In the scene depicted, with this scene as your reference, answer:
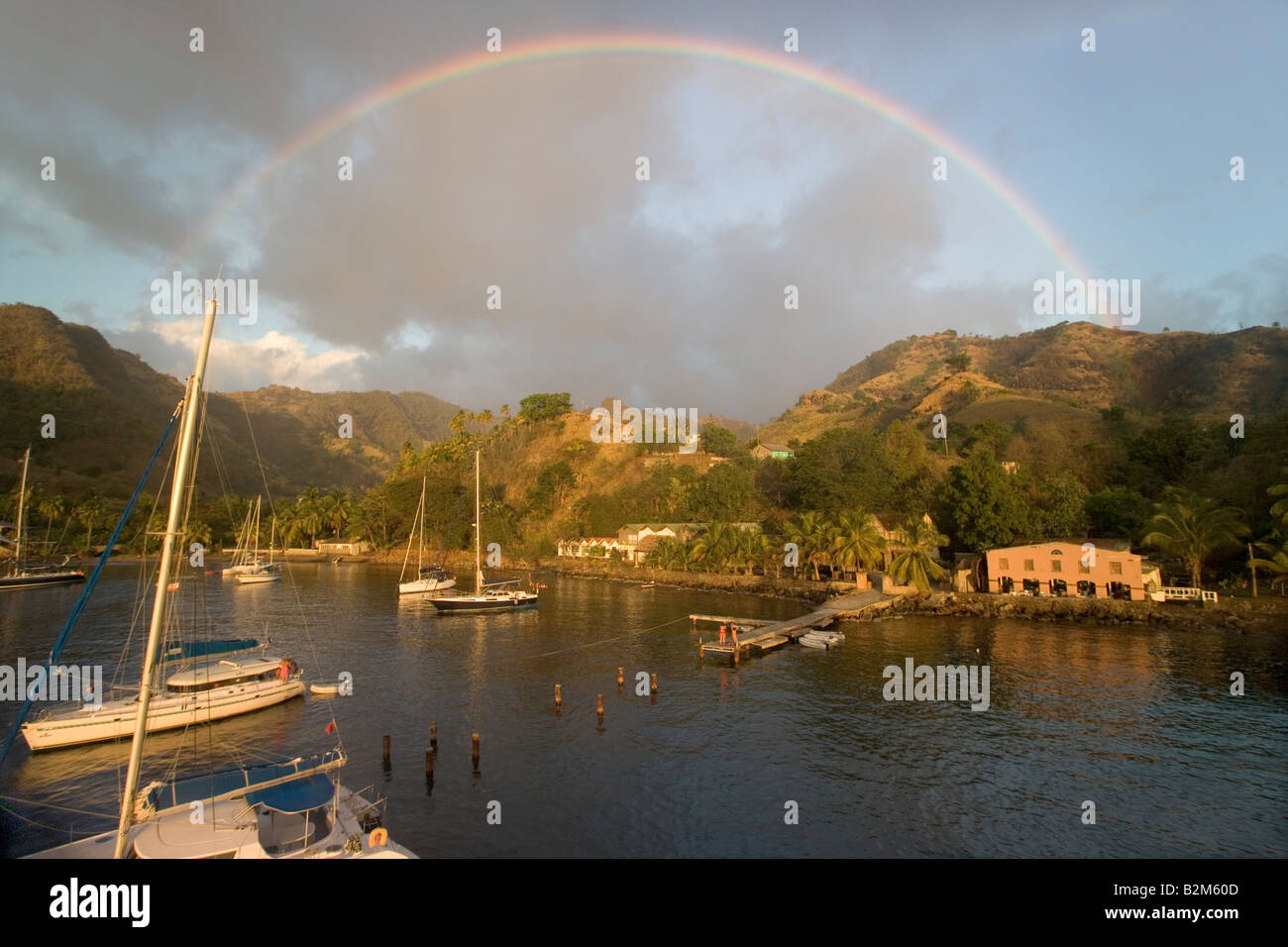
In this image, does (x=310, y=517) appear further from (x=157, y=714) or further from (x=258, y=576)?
(x=157, y=714)

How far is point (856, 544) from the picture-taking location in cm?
7119

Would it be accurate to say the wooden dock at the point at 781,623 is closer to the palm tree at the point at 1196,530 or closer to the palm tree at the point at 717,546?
the palm tree at the point at 717,546

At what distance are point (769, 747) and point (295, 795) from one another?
19.0 m

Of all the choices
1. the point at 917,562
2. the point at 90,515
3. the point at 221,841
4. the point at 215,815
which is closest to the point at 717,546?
the point at 917,562

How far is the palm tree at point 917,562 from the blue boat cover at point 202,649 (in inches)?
2182

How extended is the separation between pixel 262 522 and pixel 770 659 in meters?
132

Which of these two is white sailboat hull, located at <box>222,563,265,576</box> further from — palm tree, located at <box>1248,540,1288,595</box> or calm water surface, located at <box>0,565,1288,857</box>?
palm tree, located at <box>1248,540,1288,595</box>

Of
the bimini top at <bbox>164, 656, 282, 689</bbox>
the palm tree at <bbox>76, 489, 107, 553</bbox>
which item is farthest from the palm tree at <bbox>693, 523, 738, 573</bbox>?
the palm tree at <bbox>76, 489, 107, 553</bbox>

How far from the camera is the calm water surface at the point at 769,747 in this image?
71.0 feet

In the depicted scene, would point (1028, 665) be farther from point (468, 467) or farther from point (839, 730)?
point (468, 467)

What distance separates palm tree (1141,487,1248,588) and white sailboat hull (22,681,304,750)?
222 feet

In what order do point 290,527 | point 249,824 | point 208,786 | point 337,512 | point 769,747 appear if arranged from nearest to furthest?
point 249,824, point 208,786, point 769,747, point 290,527, point 337,512

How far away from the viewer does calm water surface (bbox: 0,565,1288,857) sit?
2164cm
